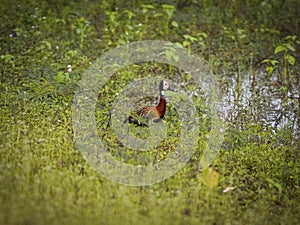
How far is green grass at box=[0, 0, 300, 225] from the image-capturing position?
362 cm

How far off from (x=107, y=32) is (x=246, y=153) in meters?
2.89

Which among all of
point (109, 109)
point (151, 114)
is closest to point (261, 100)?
point (151, 114)


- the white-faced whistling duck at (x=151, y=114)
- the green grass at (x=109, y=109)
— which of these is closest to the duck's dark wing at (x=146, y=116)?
the white-faced whistling duck at (x=151, y=114)

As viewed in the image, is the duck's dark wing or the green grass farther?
the duck's dark wing

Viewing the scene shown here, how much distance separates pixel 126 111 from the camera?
4871mm

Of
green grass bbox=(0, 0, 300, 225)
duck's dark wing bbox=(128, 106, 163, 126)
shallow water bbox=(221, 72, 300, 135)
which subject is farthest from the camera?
shallow water bbox=(221, 72, 300, 135)

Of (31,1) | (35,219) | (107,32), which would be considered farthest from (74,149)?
(31,1)

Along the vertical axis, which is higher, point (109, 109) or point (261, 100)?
point (261, 100)

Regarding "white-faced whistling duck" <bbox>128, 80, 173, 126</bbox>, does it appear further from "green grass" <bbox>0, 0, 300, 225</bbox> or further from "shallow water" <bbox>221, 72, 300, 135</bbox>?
"shallow water" <bbox>221, 72, 300, 135</bbox>

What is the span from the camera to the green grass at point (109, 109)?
3617mm

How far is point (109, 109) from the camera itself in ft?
16.3

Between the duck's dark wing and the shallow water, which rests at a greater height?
the shallow water

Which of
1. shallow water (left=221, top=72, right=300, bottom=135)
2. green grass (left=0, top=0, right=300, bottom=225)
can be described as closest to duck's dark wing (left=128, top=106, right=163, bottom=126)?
green grass (left=0, top=0, right=300, bottom=225)

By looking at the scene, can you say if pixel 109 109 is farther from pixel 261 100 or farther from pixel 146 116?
pixel 261 100
